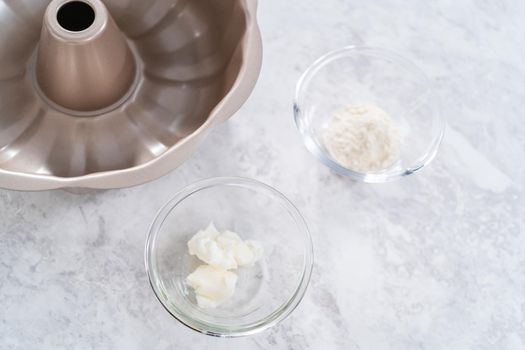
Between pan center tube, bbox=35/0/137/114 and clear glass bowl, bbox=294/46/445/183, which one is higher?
pan center tube, bbox=35/0/137/114

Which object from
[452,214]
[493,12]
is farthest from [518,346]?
[493,12]

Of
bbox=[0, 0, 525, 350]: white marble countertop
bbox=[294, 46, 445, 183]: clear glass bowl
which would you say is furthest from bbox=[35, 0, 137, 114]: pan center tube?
bbox=[294, 46, 445, 183]: clear glass bowl

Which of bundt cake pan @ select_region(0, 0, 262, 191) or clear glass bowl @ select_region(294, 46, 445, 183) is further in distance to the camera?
clear glass bowl @ select_region(294, 46, 445, 183)

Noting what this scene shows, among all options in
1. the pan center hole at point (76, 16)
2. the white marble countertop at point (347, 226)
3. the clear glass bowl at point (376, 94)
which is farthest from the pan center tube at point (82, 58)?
the clear glass bowl at point (376, 94)

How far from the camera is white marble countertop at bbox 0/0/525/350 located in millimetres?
826

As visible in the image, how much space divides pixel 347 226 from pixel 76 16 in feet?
1.31

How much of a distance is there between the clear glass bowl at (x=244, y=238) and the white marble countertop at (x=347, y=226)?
19 millimetres

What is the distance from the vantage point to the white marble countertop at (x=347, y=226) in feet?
2.71

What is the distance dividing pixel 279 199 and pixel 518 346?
34 cm

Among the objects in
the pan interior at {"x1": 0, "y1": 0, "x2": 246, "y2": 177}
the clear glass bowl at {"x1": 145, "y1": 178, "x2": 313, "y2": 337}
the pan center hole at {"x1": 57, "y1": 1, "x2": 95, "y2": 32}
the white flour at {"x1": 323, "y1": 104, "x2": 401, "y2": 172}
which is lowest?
the clear glass bowl at {"x1": 145, "y1": 178, "x2": 313, "y2": 337}

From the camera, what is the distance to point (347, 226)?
2.87 feet

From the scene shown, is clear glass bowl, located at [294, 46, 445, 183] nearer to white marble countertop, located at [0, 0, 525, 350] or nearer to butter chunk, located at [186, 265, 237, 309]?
white marble countertop, located at [0, 0, 525, 350]

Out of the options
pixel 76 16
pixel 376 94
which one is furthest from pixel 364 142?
pixel 76 16

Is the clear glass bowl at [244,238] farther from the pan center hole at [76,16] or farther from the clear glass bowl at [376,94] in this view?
the pan center hole at [76,16]
